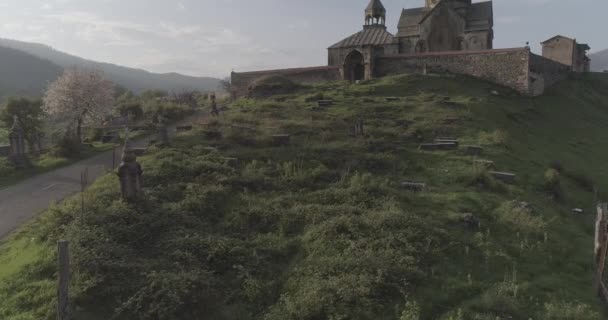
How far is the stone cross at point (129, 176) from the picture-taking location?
480 inches

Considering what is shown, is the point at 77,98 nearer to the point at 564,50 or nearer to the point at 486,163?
the point at 486,163

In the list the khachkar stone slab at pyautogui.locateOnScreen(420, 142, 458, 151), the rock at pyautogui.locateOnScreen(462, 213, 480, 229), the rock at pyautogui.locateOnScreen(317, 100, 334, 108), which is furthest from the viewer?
the rock at pyautogui.locateOnScreen(317, 100, 334, 108)

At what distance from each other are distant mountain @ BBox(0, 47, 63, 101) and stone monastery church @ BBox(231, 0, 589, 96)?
137406 millimetres

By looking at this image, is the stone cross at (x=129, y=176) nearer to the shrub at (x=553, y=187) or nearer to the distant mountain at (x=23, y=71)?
the shrub at (x=553, y=187)

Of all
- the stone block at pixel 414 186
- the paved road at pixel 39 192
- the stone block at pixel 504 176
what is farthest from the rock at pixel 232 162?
the stone block at pixel 504 176

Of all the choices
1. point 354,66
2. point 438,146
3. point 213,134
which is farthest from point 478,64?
point 213,134

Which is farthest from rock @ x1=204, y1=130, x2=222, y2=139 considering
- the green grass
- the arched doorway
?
the arched doorway

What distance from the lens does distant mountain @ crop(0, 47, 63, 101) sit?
156 metres

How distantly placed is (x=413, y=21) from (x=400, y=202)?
126 feet

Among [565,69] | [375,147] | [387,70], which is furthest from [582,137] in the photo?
[565,69]

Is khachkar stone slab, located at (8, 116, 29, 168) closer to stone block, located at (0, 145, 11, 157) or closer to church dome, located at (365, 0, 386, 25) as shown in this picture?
stone block, located at (0, 145, 11, 157)

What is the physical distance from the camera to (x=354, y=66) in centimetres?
3912

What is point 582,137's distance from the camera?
92.1ft

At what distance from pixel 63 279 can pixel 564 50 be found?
56547 millimetres
